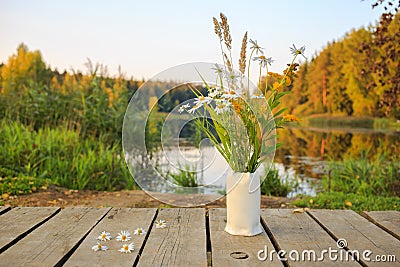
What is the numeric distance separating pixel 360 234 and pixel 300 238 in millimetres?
270

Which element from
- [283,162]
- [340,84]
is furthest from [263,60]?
[340,84]

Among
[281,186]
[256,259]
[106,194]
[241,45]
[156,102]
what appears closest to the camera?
[256,259]

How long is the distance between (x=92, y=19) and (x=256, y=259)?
348 inches

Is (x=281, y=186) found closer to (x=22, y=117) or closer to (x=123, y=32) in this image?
(x=22, y=117)

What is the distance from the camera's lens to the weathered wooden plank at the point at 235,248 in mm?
1364

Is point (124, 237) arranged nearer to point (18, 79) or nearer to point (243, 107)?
point (243, 107)

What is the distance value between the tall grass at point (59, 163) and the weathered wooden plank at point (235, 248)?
3600 millimetres

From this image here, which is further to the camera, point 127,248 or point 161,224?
point 161,224

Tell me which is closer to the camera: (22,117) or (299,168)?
(22,117)

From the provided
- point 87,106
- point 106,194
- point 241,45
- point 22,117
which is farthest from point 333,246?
point 22,117

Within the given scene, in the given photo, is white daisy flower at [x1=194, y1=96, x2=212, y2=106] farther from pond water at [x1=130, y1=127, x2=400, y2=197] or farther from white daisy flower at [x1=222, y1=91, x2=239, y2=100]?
pond water at [x1=130, y1=127, x2=400, y2=197]

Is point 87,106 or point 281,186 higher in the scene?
point 87,106

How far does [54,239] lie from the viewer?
5.27 ft

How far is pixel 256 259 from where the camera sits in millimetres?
1399
